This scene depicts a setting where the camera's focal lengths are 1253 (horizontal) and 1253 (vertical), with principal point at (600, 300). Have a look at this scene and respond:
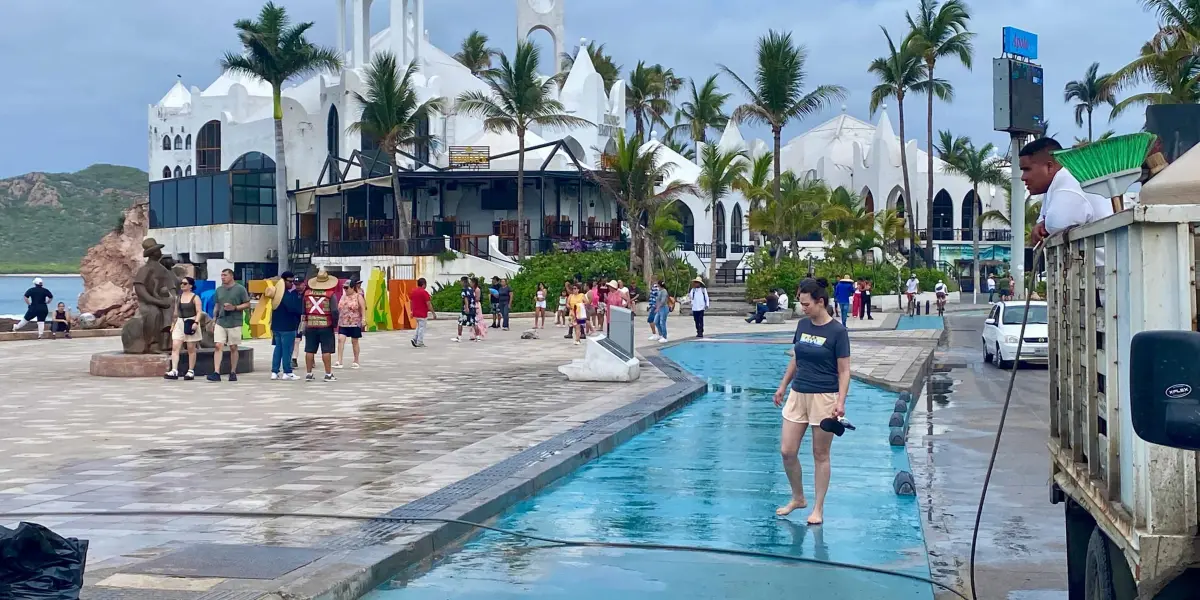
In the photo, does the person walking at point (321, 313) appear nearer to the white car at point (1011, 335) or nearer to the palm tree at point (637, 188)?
the white car at point (1011, 335)

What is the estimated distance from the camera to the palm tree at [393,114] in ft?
160

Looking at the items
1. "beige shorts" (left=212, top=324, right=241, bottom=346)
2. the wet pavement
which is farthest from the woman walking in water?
"beige shorts" (left=212, top=324, right=241, bottom=346)

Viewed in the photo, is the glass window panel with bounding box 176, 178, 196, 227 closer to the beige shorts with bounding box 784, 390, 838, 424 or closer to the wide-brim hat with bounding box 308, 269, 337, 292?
the wide-brim hat with bounding box 308, 269, 337, 292

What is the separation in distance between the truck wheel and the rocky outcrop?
58.7m

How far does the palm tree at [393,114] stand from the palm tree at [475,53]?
29.2 m

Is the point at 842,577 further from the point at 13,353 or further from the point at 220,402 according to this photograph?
the point at 13,353

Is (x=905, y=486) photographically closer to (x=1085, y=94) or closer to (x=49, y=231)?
(x=1085, y=94)

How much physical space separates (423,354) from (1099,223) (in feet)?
→ 69.1

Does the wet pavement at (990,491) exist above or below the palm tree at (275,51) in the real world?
below

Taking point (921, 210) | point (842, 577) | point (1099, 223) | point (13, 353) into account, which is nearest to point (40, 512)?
point (842, 577)

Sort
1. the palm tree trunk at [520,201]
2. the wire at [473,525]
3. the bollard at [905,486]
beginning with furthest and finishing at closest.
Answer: the palm tree trunk at [520,201] < the bollard at [905,486] < the wire at [473,525]

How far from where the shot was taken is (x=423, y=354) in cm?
2475

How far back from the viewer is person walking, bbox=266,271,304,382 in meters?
17.8

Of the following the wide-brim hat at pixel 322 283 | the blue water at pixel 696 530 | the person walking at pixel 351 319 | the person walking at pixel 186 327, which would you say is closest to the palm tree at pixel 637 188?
the person walking at pixel 351 319
